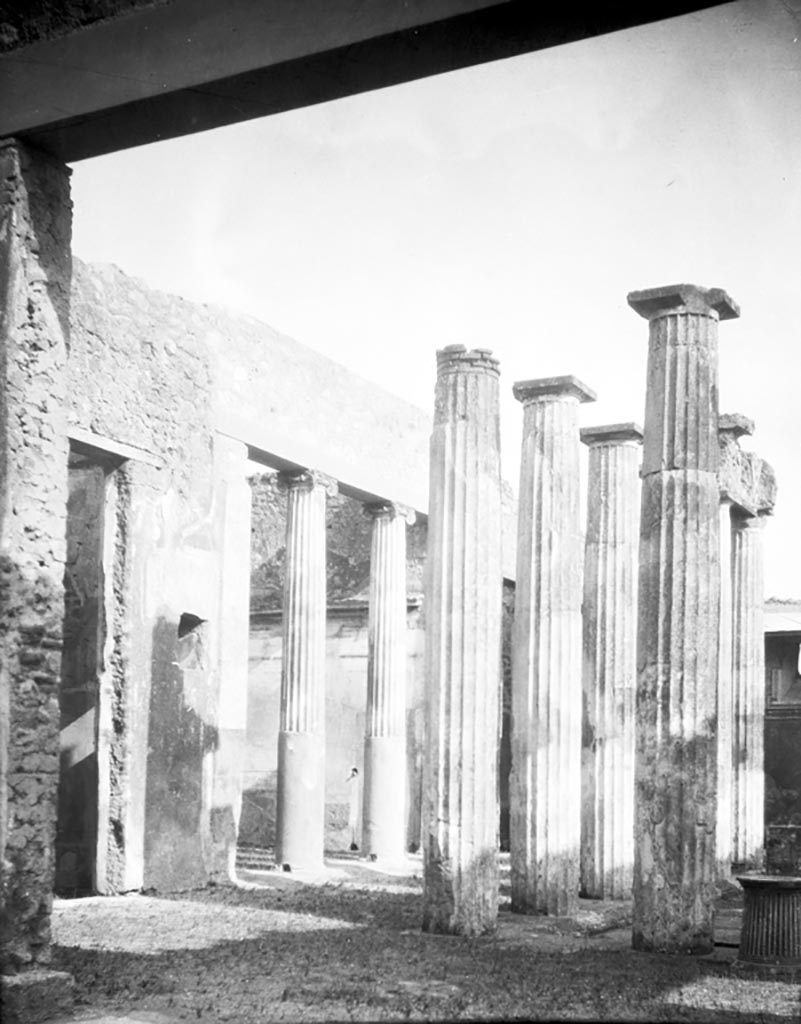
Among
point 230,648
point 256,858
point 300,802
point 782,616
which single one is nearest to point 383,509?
point 300,802

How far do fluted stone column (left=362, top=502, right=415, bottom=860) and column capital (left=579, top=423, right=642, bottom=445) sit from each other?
16.8 feet

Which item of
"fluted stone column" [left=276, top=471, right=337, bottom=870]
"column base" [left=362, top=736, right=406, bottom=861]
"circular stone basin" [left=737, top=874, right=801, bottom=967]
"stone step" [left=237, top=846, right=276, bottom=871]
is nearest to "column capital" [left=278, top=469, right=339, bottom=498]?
"fluted stone column" [left=276, top=471, right=337, bottom=870]

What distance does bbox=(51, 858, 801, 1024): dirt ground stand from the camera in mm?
7562

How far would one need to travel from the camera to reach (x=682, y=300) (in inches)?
412

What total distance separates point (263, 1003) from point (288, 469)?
999 centimetres

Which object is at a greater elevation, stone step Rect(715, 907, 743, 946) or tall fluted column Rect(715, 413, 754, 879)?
tall fluted column Rect(715, 413, 754, 879)

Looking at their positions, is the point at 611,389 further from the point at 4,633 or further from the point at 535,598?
the point at 4,633

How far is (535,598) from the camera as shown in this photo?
42.1ft

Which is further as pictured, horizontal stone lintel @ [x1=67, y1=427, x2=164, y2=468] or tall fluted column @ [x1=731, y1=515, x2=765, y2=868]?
tall fluted column @ [x1=731, y1=515, x2=765, y2=868]

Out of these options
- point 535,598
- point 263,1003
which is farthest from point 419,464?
point 263,1003

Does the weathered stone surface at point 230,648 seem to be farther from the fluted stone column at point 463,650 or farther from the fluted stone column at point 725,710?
the fluted stone column at point 725,710

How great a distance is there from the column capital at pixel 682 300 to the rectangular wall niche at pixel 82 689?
5.31 m

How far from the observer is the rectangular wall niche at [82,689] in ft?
43.0

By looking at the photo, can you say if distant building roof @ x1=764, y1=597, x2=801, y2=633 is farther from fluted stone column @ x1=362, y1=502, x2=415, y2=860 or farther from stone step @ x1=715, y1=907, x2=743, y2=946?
stone step @ x1=715, y1=907, x2=743, y2=946
